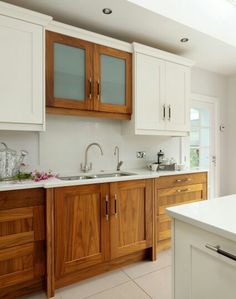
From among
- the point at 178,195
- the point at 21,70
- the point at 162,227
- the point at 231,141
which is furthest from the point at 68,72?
the point at 231,141

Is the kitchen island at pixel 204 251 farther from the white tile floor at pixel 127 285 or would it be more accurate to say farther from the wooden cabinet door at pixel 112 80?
the wooden cabinet door at pixel 112 80

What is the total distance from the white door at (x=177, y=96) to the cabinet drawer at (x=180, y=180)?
0.60 metres

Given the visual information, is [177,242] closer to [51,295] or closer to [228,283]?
[228,283]

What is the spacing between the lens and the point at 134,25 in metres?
2.24

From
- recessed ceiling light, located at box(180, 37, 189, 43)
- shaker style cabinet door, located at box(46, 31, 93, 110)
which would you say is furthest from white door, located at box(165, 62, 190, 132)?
shaker style cabinet door, located at box(46, 31, 93, 110)

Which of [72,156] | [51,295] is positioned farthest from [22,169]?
[51,295]

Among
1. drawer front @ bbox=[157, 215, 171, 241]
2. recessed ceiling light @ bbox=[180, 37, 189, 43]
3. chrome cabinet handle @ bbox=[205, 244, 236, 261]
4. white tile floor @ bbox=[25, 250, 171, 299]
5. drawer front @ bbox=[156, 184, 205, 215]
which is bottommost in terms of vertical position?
white tile floor @ bbox=[25, 250, 171, 299]

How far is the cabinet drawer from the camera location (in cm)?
236

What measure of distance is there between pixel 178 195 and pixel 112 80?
4.95 ft

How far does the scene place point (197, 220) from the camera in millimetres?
925

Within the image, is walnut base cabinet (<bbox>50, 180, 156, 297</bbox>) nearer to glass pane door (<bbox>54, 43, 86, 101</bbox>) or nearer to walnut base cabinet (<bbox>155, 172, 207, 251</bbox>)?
walnut base cabinet (<bbox>155, 172, 207, 251</bbox>)

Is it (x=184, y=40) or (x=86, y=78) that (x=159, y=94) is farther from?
(x=86, y=78)

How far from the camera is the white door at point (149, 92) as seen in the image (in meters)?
2.41

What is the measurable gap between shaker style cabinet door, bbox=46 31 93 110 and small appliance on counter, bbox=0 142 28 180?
569 mm
